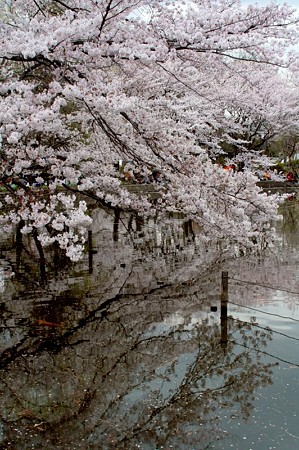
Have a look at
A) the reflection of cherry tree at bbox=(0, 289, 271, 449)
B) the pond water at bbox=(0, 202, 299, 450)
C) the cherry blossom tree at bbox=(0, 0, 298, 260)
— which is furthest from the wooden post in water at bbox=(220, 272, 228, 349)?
the cherry blossom tree at bbox=(0, 0, 298, 260)

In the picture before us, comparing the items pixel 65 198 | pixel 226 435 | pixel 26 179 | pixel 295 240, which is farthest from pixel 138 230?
pixel 226 435

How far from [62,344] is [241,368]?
2995 millimetres

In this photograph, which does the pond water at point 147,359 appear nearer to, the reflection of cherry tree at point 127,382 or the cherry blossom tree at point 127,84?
the reflection of cherry tree at point 127,382

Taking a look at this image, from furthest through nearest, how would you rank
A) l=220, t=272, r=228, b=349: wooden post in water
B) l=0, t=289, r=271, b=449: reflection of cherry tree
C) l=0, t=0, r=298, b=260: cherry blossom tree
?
l=220, t=272, r=228, b=349: wooden post in water → l=0, t=0, r=298, b=260: cherry blossom tree → l=0, t=289, r=271, b=449: reflection of cherry tree

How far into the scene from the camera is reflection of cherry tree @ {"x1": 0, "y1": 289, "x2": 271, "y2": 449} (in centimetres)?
595

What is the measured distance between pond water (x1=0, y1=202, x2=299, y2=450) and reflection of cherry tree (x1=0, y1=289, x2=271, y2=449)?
0.02 metres

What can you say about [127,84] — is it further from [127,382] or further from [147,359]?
[127,382]

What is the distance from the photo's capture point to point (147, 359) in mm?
8008

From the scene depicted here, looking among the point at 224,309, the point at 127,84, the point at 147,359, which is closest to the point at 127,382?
the point at 147,359

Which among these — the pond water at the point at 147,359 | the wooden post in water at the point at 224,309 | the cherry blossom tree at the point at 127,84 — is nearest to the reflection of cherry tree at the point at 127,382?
the pond water at the point at 147,359

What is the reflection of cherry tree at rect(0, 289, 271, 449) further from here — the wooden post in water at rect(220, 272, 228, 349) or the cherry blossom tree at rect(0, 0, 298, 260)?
the cherry blossom tree at rect(0, 0, 298, 260)

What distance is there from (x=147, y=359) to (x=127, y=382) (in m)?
0.81

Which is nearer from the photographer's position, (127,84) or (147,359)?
(147,359)

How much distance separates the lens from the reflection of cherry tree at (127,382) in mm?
5953
